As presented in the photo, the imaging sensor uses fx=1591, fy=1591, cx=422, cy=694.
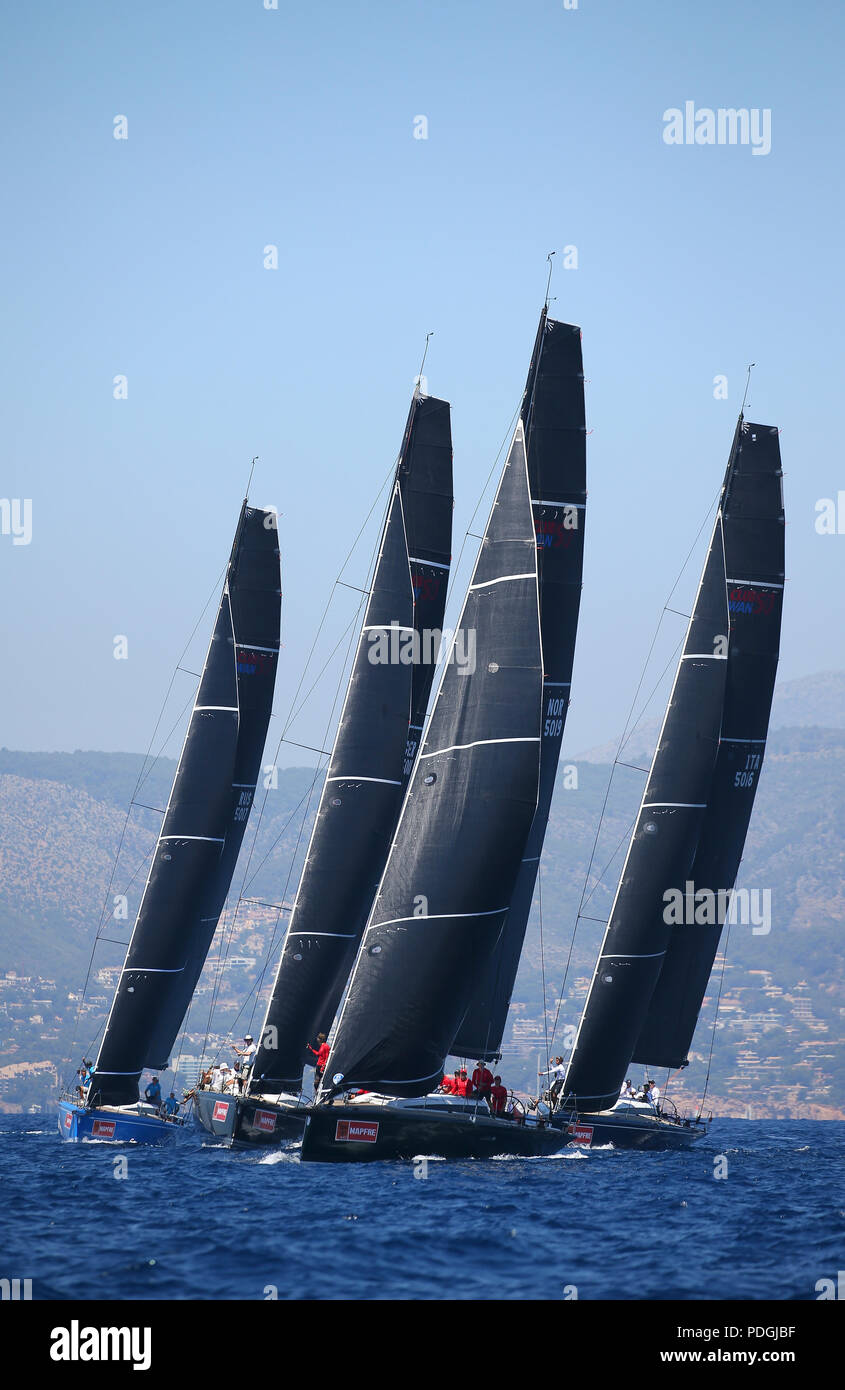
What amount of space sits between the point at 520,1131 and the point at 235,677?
15.3 m

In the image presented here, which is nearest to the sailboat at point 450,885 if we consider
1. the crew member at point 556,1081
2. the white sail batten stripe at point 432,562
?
the white sail batten stripe at point 432,562

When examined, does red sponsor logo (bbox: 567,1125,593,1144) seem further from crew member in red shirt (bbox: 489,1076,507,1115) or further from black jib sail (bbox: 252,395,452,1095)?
crew member in red shirt (bbox: 489,1076,507,1115)

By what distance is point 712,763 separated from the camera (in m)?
40.4

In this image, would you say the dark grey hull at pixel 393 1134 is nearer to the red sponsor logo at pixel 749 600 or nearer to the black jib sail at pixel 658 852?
the black jib sail at pixel 658 852

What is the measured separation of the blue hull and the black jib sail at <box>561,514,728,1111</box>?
33.6 feet

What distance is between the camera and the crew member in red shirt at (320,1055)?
31.4m

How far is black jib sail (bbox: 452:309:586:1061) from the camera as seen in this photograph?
38219mm

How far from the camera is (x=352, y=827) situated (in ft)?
114

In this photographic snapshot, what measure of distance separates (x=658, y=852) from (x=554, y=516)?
8.94m

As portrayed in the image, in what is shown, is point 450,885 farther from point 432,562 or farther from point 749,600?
point 749,600

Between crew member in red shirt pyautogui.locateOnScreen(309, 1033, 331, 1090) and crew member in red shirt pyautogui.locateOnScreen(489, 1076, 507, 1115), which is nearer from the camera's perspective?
crew member in red shirt pyautogui.locateOnScreen(309, 1033, 331, 1090)


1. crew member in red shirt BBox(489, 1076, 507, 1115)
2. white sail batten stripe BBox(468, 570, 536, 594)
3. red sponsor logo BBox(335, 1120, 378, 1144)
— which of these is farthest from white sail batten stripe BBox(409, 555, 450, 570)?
red sponsor logo BBox(335, 1120, 378, 1144)

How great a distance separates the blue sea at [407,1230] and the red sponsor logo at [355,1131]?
0.64 meters
